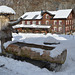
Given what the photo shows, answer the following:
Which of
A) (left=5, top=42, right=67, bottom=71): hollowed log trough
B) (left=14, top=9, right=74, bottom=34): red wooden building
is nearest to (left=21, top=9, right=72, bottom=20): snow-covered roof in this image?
(left=14, top=9, right=74, bottom=34): red wooden building

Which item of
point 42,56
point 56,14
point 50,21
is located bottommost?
point 42,56

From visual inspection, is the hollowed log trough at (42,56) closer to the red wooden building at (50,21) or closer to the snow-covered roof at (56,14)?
the red wooden building at (50,21)

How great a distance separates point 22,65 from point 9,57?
4.93ft

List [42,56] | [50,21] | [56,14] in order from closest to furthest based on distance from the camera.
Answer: [42,56] < [56,14] < [50,21]

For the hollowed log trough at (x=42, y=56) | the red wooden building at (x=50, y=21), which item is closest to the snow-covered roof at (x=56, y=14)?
the red wooden building at (x=50, y=21)

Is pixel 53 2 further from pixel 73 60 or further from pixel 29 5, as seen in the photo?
pixel 73 60

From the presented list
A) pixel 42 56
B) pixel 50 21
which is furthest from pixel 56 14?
pixel 42 56

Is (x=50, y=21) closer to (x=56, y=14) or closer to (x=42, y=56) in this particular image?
(x=56, y=14)

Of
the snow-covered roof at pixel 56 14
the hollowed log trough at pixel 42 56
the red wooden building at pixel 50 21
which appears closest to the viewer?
the hollowed log trough at pixel 42 56

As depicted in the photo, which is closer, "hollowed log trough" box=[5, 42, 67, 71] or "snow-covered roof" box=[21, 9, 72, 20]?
"hollowed log trough" box=[5, 42, 67, 71]

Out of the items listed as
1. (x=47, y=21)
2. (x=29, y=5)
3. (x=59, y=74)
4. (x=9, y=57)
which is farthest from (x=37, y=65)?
(x=29, y=5)

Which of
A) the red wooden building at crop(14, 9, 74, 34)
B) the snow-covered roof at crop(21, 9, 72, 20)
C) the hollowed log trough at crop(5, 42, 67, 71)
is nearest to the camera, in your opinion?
the hollowed log trough at crop(5, 42, 67, 71)

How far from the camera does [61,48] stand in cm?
533

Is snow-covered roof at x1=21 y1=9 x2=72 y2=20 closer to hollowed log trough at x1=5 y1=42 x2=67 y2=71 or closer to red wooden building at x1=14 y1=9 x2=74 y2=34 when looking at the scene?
red wooden building at x1=14 y1=9 x2=74 y2=34
